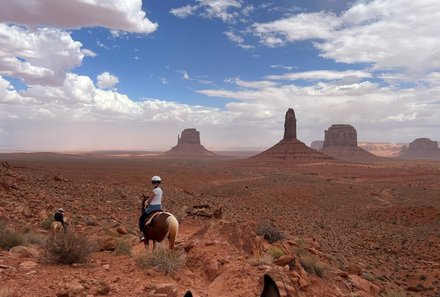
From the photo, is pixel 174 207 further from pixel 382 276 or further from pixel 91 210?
pixel 382 276

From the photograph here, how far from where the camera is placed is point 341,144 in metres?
169

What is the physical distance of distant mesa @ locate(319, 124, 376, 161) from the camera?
163 metres

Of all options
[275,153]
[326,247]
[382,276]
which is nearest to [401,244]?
[326,247]

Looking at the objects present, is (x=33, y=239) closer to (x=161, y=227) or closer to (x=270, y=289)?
(x=161, y=227)

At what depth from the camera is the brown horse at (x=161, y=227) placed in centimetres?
877

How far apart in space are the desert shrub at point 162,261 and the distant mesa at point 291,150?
98134 mm

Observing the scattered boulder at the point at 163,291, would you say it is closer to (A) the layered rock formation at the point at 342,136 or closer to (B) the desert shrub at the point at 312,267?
(B) the desert shrub at the point at 312,267

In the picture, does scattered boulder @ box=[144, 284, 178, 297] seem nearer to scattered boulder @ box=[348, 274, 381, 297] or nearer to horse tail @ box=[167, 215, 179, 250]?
horse tail @ box=[167, 215, 179, 250]

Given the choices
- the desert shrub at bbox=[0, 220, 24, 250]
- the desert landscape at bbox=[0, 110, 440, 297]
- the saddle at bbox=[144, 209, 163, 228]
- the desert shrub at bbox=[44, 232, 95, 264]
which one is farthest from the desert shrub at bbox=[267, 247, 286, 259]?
the desert shrub at bbox=[0, 220, 24, 250]

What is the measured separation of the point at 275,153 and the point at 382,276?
103 metres

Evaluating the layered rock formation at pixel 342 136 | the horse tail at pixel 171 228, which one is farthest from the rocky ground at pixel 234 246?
the layered rock formation at pixel 342 136

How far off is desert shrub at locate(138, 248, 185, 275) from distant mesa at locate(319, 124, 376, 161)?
531ft

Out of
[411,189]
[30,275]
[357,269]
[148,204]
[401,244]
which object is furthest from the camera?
[411,189]

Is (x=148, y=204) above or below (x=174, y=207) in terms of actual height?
above
